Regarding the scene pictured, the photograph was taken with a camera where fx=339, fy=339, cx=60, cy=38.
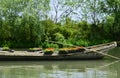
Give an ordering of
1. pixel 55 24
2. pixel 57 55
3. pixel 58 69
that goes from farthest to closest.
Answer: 1. pixel 55 24
2. pixel 57 55
3. pixel 58 69

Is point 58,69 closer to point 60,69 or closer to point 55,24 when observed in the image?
point 60,69

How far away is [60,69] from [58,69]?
12 cm

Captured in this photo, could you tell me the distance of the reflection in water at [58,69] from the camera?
18219mm

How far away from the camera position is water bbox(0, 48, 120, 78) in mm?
18237

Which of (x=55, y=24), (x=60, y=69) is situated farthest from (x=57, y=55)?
(x=55, y=24)

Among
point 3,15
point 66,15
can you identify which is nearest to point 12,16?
point 3,15

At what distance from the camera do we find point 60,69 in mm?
21000

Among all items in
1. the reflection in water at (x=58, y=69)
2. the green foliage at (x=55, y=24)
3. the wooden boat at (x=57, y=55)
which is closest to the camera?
the reflection in water at (x=58, y=69)

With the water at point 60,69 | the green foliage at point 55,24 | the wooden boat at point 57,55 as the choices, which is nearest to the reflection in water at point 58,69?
the water at point 60,69

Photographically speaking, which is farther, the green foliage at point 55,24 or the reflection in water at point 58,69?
the green foliage at point 55,24

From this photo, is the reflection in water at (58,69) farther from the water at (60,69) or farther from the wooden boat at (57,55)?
the wooden boat at (57,55)

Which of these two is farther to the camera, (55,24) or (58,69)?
(55,24)

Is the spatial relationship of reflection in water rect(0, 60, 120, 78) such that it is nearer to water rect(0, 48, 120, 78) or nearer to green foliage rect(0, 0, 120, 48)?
water rect(0, 48, 120, 78)

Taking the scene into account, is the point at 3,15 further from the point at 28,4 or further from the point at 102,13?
the point at 102,13
